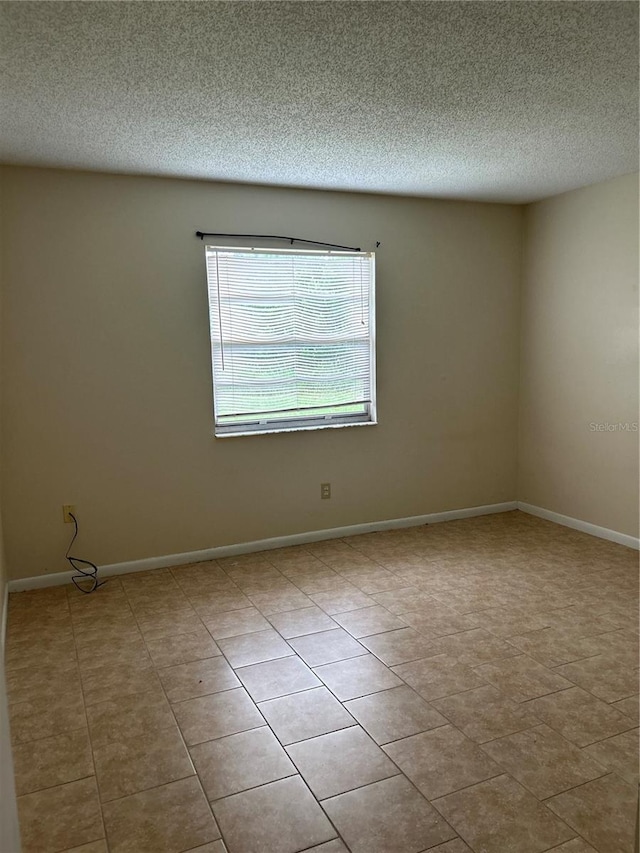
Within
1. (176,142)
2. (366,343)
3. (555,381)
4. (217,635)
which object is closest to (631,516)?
(555,381)

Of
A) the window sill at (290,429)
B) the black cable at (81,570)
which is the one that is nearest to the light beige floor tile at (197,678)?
the black cable at (81,570)

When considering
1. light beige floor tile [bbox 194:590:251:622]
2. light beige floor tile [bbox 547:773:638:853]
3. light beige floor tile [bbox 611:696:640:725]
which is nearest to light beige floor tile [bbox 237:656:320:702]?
light beige floor tile [bbox 194:590:251:622]

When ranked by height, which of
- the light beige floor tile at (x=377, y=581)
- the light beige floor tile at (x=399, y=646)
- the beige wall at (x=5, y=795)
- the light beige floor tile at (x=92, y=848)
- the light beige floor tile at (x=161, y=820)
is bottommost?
the light beige floor tile at (x=92, y=848)

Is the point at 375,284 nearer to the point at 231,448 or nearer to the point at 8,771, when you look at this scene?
the point at 231,448

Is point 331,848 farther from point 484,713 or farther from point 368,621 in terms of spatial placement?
point 368,621

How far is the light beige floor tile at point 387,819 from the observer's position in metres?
1.83

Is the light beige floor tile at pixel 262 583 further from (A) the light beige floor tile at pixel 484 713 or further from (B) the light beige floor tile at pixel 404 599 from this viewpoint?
(A) the light beige floor tile at pixel 484 713

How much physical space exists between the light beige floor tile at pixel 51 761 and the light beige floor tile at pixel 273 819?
21.5 inches

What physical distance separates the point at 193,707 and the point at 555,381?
11.7 ft

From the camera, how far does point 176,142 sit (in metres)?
3.20

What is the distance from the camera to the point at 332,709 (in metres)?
2.51

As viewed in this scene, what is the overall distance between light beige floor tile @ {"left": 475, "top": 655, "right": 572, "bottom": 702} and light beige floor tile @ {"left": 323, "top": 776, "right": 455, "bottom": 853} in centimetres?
74

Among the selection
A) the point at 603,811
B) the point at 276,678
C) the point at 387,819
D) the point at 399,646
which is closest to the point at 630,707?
the point at 603,811

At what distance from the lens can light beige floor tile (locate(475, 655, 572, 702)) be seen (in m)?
2.60
